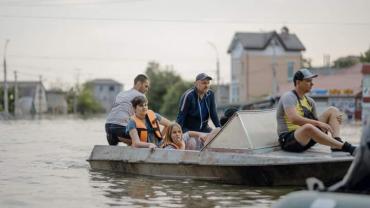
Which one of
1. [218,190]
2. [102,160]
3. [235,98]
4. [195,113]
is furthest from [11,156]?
[235,98]

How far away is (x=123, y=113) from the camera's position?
13742mm

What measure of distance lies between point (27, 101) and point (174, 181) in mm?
127888

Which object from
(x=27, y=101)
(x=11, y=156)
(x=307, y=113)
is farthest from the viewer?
(x=27, y=101)

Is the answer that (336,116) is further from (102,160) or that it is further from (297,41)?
(297,41)

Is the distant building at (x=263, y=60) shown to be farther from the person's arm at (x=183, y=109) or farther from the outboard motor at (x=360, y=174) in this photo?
the outboard motor at (x=360, y=174)

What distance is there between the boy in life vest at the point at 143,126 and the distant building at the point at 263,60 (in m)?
75.9

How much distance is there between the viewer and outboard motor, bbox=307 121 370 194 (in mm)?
5191

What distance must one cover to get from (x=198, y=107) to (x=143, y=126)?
3.30 ft

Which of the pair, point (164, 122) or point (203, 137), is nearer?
point (203, 137)

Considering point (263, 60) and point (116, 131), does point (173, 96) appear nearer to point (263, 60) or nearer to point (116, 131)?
point (263, 60)

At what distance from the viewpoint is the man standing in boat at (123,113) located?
13.6 metres

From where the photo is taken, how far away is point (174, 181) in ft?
38.1

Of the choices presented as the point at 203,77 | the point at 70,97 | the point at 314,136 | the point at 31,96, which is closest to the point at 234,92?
the point at 31,96

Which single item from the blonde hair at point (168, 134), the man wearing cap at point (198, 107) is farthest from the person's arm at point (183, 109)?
the blonde hair at point (168, 134)
